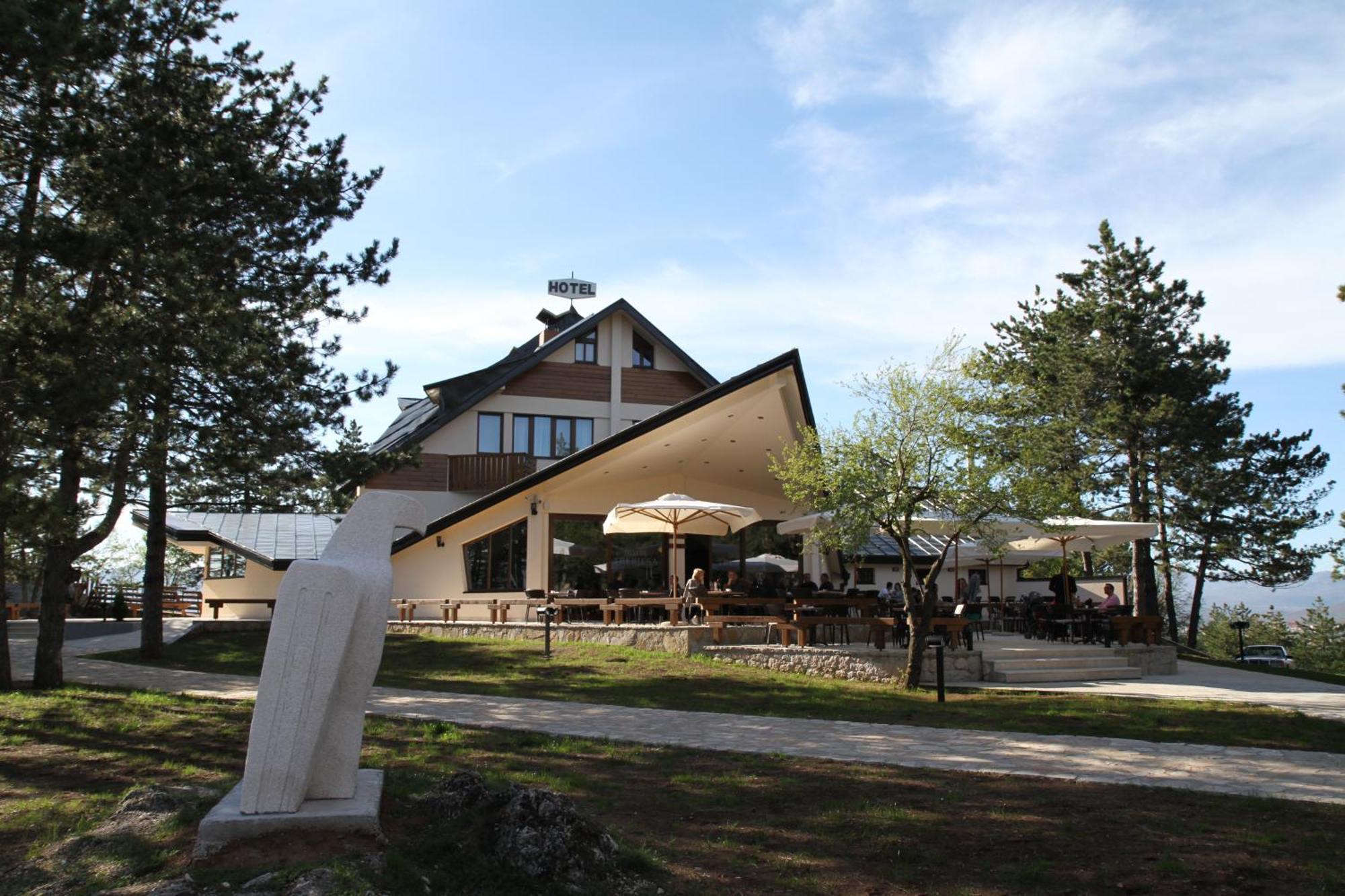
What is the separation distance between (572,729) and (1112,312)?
25483 mm

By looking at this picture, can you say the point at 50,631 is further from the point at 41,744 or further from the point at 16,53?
the point at 16,53

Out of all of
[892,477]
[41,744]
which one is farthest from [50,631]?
[892,477]

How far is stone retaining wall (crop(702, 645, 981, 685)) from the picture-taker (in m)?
13.5

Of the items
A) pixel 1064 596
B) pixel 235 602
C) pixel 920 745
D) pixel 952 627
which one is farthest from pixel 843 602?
pixel 235 602

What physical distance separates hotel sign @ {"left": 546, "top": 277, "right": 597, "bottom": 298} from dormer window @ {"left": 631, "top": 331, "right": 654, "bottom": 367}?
693 cm

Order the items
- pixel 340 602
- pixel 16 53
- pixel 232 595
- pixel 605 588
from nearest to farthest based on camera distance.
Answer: pixel 340 602, pixel 16 53, pixel 605 588, pixel 232 595

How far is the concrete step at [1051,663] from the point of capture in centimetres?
1400

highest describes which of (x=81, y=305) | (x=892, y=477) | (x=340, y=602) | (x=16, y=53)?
(x=16, y=53)

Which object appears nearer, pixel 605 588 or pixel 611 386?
pixel 605 588

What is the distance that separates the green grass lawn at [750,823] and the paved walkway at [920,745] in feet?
1.48

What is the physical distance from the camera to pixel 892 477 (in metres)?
12.5

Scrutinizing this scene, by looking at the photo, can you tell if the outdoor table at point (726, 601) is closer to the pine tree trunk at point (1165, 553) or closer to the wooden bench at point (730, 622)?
the wooden bench at point (730, 622)

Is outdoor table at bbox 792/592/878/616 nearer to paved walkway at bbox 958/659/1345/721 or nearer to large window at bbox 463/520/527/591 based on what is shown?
paved walkway at bbox 958/659/1345/721

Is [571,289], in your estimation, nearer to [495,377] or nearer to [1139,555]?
[495,377]
